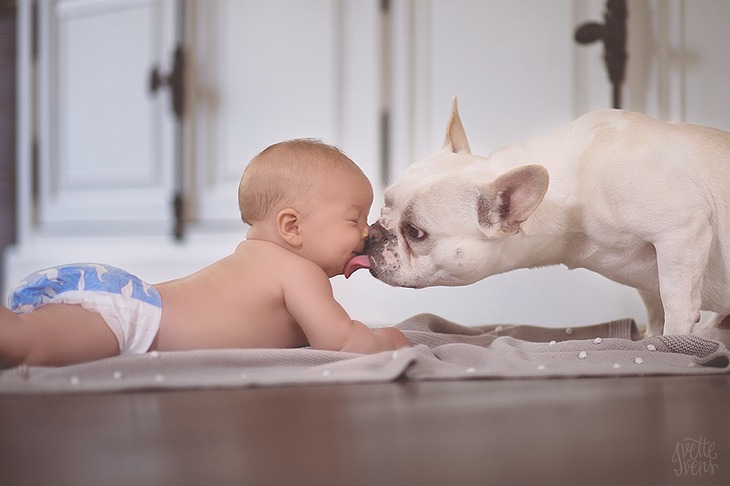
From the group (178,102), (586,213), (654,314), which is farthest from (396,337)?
(178,102)

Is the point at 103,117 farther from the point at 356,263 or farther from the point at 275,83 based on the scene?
the point at 356,263

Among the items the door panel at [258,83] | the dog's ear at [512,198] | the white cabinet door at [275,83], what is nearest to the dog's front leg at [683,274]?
the dog's ear at [512,198]

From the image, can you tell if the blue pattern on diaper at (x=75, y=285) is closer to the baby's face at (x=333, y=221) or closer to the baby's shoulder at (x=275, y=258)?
the baby's shoulder at (x=275, y=258)

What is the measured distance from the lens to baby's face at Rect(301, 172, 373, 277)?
1051 mm

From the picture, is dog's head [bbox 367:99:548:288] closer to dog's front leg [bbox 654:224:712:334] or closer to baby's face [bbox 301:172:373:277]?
baby's face [bbox 301:172:373:277]

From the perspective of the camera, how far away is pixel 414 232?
45.9 inches

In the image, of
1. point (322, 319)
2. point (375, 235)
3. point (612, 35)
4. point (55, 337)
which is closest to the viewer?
point (55, 337)

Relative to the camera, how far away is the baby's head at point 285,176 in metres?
1.05

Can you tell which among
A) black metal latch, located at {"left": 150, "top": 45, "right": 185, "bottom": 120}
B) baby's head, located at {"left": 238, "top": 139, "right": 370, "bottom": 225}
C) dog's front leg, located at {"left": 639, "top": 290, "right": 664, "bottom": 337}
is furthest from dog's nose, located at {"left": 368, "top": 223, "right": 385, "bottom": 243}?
black metal latch, located at {"left": 150, "top": 45, "right": 185, "bottom": 120}

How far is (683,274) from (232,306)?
2.42 ft

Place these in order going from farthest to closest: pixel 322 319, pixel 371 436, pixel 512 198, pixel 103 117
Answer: pixel 103 117 → pixel 512 198 → pixel 322 319 → pixel 371 436

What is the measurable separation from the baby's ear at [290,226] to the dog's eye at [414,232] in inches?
8.9

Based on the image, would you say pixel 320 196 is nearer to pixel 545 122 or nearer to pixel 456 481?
pixel 456 481

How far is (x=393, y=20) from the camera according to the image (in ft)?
7.51
